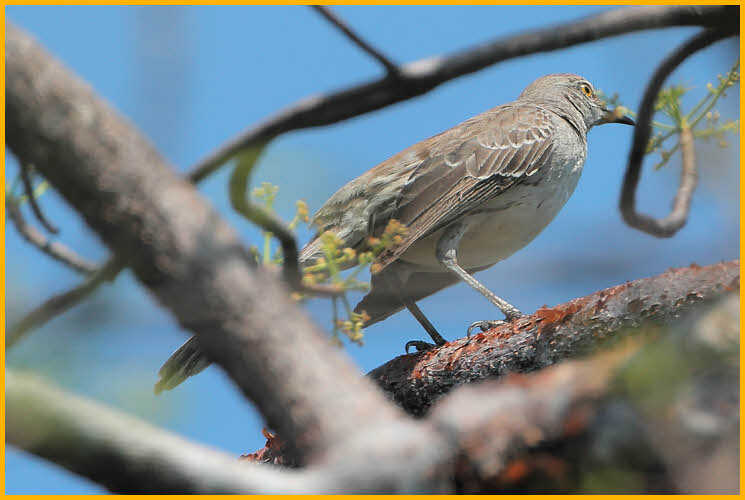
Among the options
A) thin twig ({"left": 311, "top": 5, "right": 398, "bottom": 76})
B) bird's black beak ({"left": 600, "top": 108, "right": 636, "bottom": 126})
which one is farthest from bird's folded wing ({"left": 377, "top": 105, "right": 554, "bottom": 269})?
thin twig ({"left": 311, "top": 5, "right": 398, "bottom": 76})

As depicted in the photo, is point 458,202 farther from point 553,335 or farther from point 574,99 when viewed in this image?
point 574,99

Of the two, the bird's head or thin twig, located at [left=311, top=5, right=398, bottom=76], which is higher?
thin twig, located at [left=311, top=5, right=398, bottom=76]

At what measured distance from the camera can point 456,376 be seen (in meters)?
5.39

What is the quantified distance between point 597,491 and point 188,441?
1.27 meters

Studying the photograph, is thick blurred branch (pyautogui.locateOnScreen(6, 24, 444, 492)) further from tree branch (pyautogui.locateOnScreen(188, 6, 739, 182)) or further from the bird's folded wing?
the bird's folded wing

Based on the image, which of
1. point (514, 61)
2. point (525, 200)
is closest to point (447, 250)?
point (525, 200)

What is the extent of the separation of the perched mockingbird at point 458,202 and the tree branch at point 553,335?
958 millimetres

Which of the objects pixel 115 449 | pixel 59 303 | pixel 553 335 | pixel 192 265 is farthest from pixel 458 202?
pixel 115 449

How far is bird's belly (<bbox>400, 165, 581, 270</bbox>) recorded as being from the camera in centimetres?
677

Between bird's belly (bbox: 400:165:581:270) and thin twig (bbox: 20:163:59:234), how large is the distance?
419 centimetres

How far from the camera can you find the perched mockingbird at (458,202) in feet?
21.7

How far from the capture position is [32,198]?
2848 mm

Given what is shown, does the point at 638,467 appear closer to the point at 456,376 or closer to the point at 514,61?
the point at 514,61

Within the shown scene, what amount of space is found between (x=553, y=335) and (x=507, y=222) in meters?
2.06
